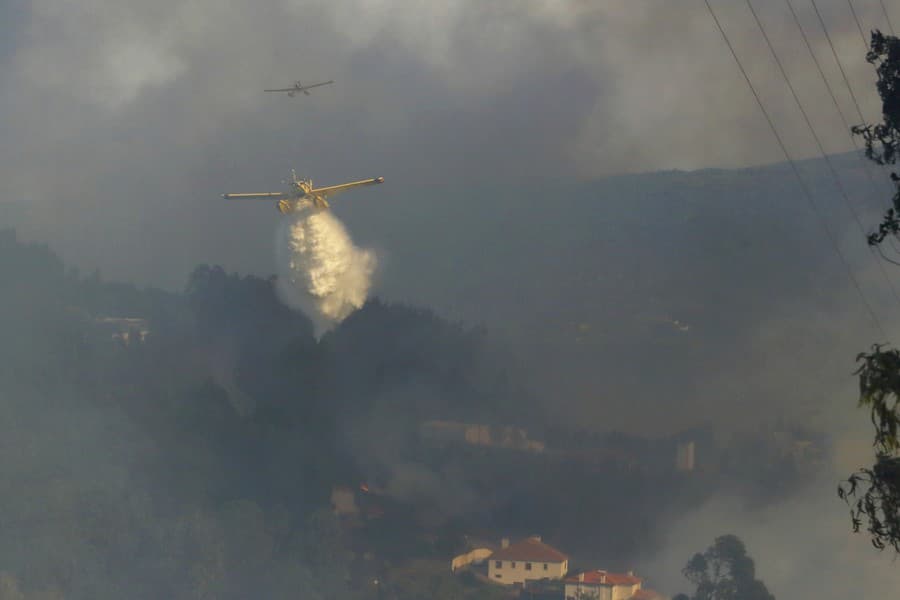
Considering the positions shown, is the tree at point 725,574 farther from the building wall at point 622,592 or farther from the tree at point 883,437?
the tree at point 883,437

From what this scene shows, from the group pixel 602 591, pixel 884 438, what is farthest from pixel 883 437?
pixel 602 591

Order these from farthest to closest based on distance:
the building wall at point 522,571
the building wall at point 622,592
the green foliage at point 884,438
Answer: the building wall at point 522,571 < the building wall at point 622,592 < the green foliage at point 884,438

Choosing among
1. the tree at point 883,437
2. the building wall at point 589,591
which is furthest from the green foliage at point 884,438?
the building wall at point 589,591

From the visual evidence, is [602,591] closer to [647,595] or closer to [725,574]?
[647,595]

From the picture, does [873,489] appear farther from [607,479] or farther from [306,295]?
[306,295]

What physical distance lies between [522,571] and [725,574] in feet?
49.0

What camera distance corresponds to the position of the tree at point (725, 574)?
395ft

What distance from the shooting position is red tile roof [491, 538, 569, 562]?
121 m

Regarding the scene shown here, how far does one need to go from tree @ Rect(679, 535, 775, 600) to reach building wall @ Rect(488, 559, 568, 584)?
9190 mm

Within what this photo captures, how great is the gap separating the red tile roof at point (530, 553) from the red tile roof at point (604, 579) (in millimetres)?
2462

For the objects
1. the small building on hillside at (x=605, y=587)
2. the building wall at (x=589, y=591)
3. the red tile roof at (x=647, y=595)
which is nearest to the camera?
the building wall at (x=589, y=591)

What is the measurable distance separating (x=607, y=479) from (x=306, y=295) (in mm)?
26843

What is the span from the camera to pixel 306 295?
127188mm

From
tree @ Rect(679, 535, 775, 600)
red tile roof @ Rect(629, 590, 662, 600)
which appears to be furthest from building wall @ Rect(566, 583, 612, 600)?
tree @ Rect(679, 535, 775, 600)
